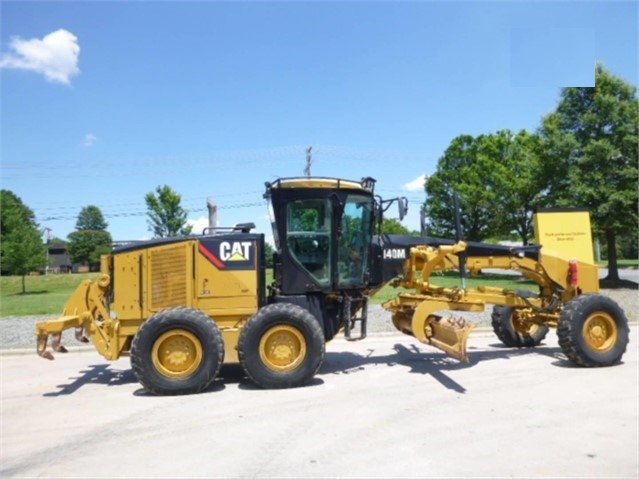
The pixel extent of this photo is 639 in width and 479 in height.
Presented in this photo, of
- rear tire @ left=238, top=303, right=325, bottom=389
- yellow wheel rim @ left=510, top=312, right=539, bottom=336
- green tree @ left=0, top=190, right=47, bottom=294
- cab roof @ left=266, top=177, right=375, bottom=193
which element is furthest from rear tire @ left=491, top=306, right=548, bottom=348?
green tree @ left=0, top=190, right=47, bottom=294

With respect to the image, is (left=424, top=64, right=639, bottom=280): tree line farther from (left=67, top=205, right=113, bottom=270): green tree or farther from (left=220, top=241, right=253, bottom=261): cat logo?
(left=67, top=205, right=113, bottom=270): green tree

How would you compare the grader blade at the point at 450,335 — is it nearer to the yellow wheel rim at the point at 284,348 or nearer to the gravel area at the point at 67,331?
the yellow wheel rim at the point at 284,348

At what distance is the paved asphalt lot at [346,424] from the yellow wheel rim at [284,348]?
409mm

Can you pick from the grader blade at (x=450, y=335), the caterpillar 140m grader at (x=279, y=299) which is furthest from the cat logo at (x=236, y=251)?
the grader blade at (x=450, y=335)

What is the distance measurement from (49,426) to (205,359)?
1960 millimetres

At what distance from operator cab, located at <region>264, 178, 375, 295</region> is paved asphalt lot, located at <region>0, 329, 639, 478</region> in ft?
4.90

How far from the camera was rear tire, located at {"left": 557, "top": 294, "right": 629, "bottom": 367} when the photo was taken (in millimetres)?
8062

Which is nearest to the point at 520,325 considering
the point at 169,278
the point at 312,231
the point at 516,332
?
the point at 516,332

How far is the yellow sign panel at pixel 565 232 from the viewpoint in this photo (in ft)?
31.9

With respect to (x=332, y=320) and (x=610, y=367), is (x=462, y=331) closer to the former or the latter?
(x=332, y=320)

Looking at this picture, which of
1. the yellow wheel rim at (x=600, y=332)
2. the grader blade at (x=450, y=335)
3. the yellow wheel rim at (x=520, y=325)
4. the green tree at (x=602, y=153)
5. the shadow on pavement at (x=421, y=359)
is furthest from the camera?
the green tree at (x=602, y=153)

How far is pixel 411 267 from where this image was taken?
8766mm

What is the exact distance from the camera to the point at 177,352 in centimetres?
711

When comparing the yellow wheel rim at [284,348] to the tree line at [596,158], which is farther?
the tree line at [596,158]
